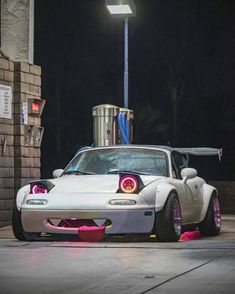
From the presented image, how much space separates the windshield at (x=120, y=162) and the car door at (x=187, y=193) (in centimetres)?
25

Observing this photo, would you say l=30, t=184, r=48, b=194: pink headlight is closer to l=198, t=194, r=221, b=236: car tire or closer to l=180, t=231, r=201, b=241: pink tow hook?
l=180, t=231, r=201, b=241: pink tow hook

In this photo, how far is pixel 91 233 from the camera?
9023mm

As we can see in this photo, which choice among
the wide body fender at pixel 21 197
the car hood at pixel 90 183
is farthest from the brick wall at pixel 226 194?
the wide body fender at pixel 21 197

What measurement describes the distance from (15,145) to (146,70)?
39.2 m

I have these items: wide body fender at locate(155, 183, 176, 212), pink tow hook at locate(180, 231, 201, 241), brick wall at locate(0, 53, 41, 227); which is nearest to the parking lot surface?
wide body fender at locate(155, 183, 176, 212)

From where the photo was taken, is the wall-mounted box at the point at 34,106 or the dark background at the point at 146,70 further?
the dark background at the point at 146,70

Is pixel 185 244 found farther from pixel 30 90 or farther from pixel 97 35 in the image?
pixel 97 35

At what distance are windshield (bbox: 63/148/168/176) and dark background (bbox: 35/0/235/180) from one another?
3503 cm

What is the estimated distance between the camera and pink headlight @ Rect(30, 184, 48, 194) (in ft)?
30.8

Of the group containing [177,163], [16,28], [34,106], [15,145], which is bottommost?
[177,163]

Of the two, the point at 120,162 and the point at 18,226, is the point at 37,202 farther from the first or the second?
the point at 120,162

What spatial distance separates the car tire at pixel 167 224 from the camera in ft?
29.8

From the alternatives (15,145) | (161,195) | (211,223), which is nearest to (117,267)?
(161,195)

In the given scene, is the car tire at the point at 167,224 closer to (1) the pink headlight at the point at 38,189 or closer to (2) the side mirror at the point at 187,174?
(2) the side mirror at the point at 187,174
